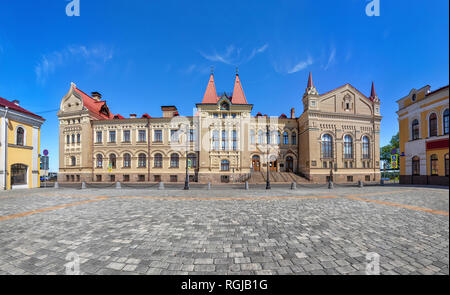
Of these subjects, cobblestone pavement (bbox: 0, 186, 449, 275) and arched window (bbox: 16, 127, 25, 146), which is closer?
cobblestone pavement (bbox: 0, 186, 449, 275)

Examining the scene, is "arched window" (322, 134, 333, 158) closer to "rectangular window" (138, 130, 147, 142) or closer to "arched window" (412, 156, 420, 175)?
"arched window" (412, 156, 420, 175)

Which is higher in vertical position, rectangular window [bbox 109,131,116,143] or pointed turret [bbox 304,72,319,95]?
→ pointed turret [bbox 304,72,319,95]

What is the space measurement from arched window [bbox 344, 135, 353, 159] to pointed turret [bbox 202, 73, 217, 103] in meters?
20.4

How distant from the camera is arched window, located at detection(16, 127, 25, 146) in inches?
625

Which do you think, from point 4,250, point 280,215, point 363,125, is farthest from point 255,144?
point 4,250

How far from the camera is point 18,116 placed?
1577 cm

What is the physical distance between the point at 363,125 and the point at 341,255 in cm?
2927

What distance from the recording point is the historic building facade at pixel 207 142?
23.9 m

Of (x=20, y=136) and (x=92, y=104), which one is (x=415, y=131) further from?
(x=92, y=104)

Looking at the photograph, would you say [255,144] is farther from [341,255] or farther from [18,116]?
[18,116]

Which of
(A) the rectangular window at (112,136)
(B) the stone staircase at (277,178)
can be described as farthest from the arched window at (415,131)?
(A) the rectangular window at (112,136)

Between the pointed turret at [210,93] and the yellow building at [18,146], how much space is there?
62.6ft

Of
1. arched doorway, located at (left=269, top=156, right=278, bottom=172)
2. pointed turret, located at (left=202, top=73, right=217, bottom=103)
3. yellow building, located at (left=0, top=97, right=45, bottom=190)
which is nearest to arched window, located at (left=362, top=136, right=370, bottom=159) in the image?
arched doorway, located at (left=269, top=156, right=278, bottom=172)

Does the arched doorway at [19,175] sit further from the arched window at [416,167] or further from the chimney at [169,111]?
the arched window at [416,167]
